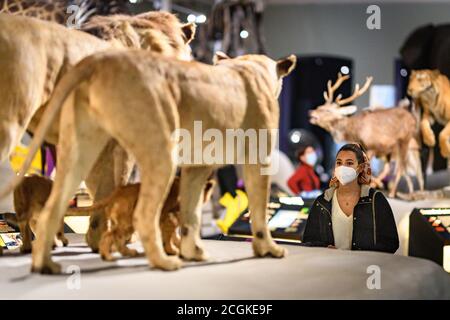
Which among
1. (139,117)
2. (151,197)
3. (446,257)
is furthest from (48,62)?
(446,257)

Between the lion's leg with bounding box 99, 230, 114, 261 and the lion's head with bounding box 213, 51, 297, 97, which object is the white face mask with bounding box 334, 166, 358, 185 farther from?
the lion's leg with bounding box 99, 230, 114, 261

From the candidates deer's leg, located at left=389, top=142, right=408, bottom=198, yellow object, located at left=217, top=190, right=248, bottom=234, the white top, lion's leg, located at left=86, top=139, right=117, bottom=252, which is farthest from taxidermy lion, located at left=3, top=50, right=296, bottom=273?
deer's leg, located at left=389, top=142, right=408, bottom=198

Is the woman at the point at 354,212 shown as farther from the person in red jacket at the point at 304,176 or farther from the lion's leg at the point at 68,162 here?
the person in red jacket at the point at 304,176

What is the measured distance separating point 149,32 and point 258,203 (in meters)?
0.63

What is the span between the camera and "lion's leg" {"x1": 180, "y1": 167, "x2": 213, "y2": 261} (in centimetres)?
188

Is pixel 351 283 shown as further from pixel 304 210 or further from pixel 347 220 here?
pixel 304 210

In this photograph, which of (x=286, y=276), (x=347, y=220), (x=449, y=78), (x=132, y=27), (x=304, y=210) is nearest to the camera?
(x=286, y=276)

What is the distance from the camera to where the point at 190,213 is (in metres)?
1.89

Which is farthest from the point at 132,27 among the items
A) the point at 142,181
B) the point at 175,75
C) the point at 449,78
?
the point at 449,78

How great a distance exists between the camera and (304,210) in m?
3.65

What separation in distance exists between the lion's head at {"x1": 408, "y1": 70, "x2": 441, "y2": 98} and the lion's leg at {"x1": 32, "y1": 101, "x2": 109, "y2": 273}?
3.74 m

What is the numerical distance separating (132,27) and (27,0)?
6.03ft

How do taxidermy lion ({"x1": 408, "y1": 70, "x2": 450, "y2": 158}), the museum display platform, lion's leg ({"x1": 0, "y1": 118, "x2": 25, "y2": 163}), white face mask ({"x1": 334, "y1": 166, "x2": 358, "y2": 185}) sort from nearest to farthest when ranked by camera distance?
1. the museum display platform
2. lion's leg ({"x1": 0, "y1": 118, "x2": 25, "y2": 163})
3. white face mask ({"x1": 334, "y1": 166, "x2": 358, "y2": 185})
4. taxidermy lion ({"x1": 408, "y1": 70, "x2": 450, "y2": 158})

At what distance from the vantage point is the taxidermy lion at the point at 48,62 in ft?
5.49
